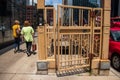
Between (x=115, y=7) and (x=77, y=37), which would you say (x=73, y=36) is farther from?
(x=115, y=7)

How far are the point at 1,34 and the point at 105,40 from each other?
8.61 m

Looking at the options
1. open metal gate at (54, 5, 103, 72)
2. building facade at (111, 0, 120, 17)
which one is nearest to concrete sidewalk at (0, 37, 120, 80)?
open metal gate at (54, 5, 103, 72)

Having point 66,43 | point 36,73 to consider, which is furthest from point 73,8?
point 36,73

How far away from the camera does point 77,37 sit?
9.81 metres

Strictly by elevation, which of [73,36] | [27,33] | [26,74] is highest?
[73,36]

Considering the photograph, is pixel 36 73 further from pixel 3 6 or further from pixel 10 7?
pixel 10 7

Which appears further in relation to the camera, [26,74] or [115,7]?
[115,7]

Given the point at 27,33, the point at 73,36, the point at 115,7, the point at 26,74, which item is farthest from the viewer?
the point at 115,7

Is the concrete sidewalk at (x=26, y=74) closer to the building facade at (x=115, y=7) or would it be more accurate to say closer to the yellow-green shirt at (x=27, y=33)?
the yellow-green shirt at (x=27, y=33)

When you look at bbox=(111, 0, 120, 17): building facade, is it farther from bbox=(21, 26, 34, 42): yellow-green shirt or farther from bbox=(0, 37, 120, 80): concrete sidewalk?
bbox=(0, 37, 120, 80): concrete sidewalk

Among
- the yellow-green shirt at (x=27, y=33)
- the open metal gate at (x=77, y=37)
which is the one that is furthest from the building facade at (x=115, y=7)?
the open metal gate at (x=77, y=37)

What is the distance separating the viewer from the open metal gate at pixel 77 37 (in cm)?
950

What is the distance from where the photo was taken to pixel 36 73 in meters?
9.84

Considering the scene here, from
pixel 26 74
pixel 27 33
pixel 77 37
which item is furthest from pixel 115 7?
pixel 26 74
